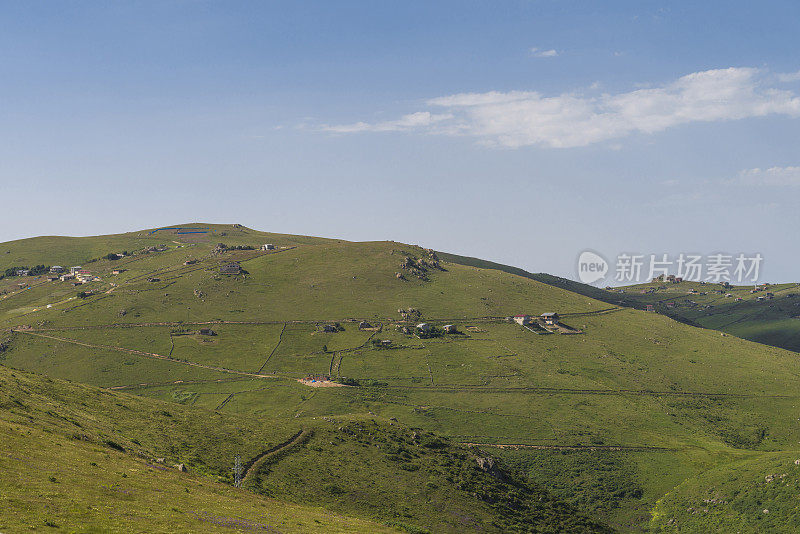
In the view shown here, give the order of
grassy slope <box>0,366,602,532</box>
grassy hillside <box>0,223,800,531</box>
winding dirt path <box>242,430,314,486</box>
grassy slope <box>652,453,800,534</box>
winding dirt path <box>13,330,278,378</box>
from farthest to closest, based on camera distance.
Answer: winding dirt path <box>13,330,278,378</box>
grassy hillside <box>0,223,800,531</box>
grassy slope <box>652,453,800,534</box>
winding dirt path <box>242,430,314,486</box>
grassy slope <box>0,366,602,532</box>

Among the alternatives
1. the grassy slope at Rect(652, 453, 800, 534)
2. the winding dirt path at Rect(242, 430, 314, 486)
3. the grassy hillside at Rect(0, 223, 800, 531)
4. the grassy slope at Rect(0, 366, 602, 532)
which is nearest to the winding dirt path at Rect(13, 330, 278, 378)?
the grassy hillside at Rect(0, 223, 800, 531)

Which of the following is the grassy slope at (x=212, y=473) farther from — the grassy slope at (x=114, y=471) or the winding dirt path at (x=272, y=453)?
the winding dirt path at (x=272, y=453)

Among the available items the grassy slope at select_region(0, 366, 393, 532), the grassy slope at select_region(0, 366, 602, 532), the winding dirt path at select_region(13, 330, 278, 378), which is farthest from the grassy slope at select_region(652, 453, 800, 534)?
the winding dirt path at select_region(13, 330, 278, 378)

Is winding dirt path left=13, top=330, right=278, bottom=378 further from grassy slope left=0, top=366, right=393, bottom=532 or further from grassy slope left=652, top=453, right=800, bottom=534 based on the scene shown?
grassy slope left=652, top=453, right=800, bottom=534

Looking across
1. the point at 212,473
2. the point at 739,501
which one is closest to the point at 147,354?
the point at 212,473

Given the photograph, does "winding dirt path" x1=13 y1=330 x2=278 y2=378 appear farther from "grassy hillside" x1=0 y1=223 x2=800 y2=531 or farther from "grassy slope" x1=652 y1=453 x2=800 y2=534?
"grassy slope" x1=652 y1=453 x2=800 y2=534

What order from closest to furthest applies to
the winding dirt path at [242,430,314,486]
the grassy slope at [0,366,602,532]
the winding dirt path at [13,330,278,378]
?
the grassy slope at [0,366,602,532], the winding dirt path at [242,430,314,486], the winding dirt path at [13,330,278,378]

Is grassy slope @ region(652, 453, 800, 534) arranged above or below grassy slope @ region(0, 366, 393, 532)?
below

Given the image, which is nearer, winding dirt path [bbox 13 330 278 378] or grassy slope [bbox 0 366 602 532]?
grassy slope [bbox 0 366 602 532]

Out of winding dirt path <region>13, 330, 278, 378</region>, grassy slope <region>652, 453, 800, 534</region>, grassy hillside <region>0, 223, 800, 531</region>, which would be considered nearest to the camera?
grassy slope <region>652, 453, 800, 534</region>

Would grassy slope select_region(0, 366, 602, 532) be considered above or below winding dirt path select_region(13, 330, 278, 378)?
above

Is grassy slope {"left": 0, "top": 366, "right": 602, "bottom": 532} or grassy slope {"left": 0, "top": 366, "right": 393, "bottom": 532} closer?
grassy slope {"left": 0, "top": 366, "right": 393, "bottom": 532}

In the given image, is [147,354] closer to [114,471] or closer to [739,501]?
[114,471]

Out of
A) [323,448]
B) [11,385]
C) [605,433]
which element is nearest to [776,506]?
[605,433]
